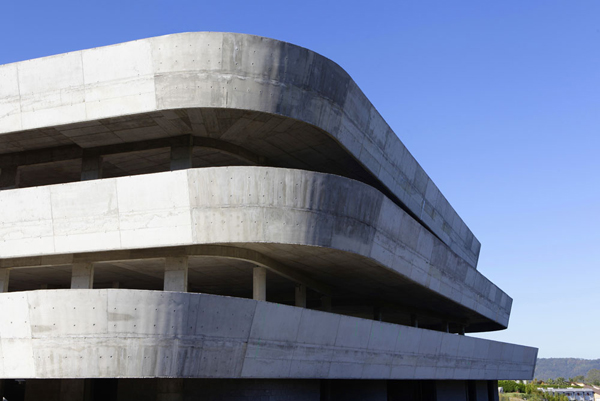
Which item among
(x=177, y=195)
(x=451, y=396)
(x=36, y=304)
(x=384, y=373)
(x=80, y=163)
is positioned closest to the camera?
(x=36, y=304)

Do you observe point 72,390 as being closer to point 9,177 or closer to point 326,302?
point 9,177

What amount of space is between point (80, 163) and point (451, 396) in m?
25.0

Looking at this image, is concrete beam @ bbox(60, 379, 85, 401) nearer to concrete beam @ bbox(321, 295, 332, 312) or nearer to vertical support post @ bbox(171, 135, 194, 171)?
vertical support post @ bbox(171, 135, 194, 171)

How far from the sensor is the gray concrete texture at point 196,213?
16828mm

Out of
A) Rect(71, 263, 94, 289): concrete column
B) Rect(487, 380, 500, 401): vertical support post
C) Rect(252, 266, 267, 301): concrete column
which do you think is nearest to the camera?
Rect(71, 263, 94, 289): concrete column

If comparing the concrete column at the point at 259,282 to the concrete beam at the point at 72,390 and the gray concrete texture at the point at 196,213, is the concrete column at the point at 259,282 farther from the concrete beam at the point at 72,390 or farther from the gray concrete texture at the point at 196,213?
the concrete beam at the point at 72,390

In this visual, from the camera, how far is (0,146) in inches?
804

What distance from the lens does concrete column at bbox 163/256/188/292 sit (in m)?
17.7

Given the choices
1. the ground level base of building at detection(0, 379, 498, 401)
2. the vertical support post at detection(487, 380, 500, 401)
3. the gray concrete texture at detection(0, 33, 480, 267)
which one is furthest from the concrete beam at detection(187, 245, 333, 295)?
the vertical support post at detection(487, 380, 500, 401)

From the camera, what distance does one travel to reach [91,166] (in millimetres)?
20156

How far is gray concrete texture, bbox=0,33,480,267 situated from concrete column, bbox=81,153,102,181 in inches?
35.4

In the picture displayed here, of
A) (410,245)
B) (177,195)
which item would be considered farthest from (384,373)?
(177,195)

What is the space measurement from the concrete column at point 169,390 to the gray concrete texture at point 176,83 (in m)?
8.07

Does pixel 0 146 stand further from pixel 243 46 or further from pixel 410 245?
pixel 410 245
